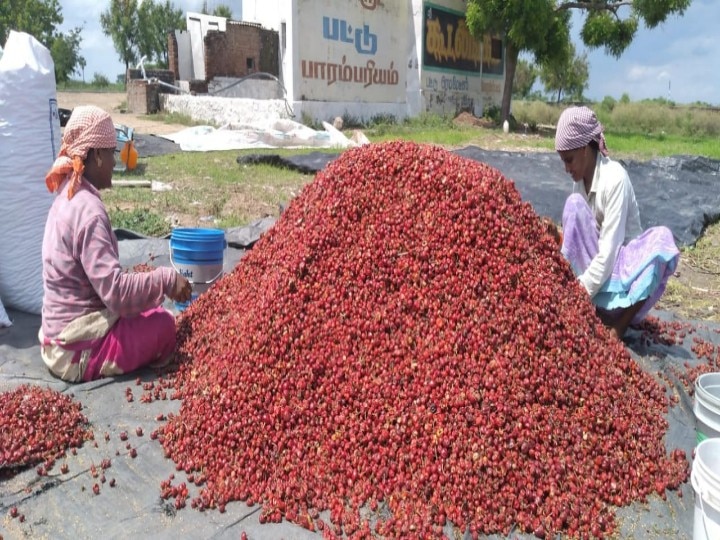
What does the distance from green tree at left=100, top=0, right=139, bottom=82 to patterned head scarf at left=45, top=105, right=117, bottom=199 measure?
4192 centimetres

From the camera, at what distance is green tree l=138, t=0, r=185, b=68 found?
3953cm

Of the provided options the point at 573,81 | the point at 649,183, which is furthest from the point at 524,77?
the point at 649,183

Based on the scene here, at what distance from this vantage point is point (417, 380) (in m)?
2.36

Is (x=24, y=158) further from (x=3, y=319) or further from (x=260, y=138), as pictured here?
(x=260, y=138)

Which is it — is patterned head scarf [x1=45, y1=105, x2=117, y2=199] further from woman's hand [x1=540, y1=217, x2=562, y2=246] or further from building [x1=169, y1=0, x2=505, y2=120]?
building [x1=169, y1=0, x2=505, y2=120]

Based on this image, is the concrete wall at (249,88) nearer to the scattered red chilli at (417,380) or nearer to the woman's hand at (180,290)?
the woman's hand at (180,290)

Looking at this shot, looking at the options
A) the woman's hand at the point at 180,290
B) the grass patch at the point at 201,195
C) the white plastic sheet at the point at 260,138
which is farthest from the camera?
the white plastic sheet at the point at 260,138

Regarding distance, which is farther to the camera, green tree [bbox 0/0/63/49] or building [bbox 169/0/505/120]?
green tree [bbox 0/0/63/49]

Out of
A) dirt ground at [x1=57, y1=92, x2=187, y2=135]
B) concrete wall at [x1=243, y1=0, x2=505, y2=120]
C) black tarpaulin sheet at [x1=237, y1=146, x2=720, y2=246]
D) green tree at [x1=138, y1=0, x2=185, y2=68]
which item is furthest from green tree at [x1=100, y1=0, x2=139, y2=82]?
black tarpaulin sheet at [x1=237, y1=146, x2=720, y2=246]

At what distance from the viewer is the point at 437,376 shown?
2.35 meters

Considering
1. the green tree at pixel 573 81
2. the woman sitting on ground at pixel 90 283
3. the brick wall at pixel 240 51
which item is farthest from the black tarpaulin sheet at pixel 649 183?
the green tree at pixel 573 81

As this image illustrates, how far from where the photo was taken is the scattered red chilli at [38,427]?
90.0 inches

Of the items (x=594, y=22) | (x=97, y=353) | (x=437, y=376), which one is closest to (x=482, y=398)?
(x=437, y=376)

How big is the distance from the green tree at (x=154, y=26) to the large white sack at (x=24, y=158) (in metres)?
39.3
